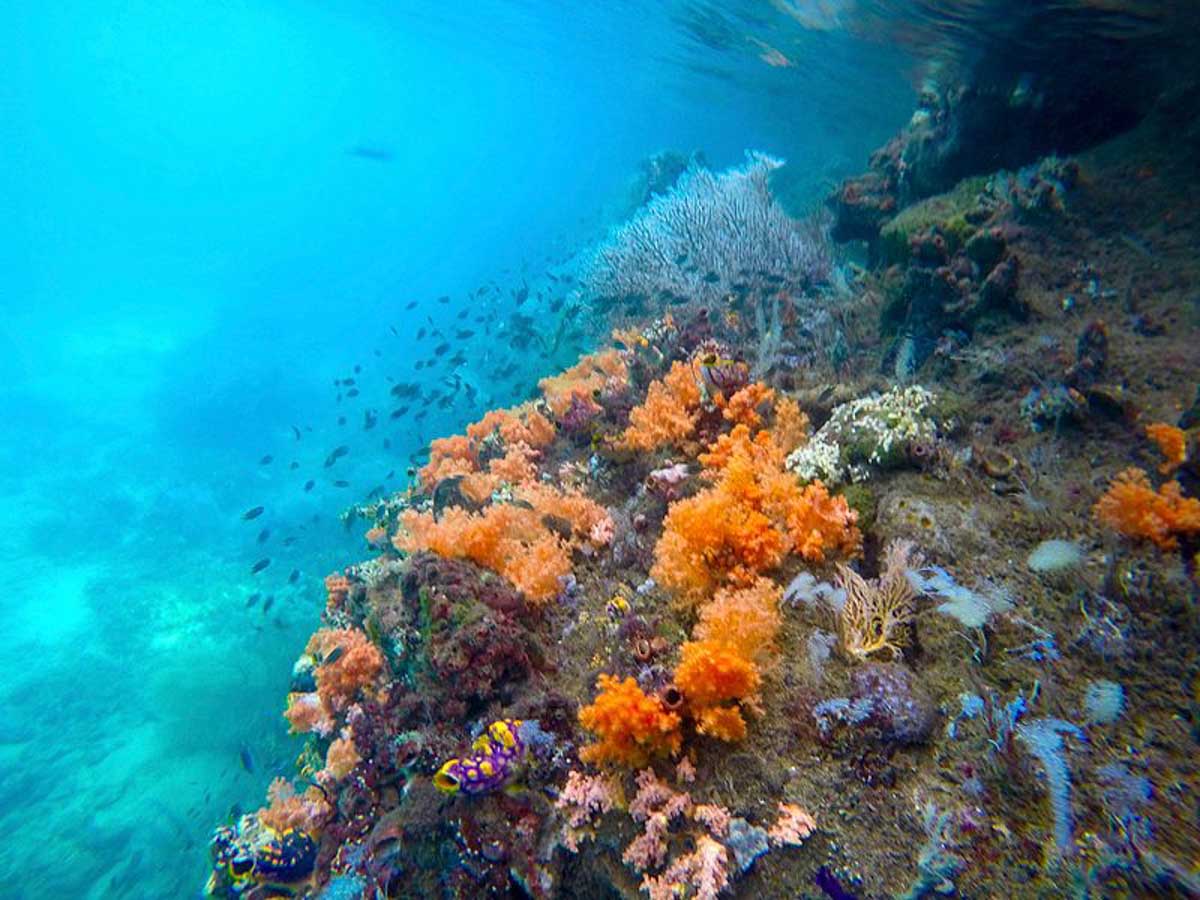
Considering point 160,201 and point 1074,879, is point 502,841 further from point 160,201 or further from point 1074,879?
point 160,201

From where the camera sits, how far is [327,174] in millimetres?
168000

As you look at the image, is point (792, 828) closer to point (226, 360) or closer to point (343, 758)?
point (343, 758)

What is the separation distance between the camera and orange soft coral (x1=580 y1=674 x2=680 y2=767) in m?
3.27

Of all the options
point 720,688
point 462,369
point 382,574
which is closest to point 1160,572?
point 720,688

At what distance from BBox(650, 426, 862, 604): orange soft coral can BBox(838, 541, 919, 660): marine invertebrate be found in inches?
20.4

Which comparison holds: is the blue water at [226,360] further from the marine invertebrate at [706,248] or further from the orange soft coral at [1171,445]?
the orange soft coral at [1171,445]

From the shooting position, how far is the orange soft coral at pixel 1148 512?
11.6 feet

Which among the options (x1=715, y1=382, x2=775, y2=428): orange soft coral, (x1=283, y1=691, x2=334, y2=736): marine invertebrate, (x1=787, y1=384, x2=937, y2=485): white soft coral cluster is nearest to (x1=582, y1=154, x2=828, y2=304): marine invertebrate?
(x1=715, y1=382, x2=775, y2=428): orange soft coral

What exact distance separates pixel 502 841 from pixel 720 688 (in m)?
1.74

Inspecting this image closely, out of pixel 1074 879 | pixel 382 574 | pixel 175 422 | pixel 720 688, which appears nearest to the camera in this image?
pixel 1074 879

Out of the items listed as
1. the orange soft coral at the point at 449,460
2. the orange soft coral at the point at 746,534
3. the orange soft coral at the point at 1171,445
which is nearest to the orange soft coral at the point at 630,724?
the orange soft coral at the point at 746,534

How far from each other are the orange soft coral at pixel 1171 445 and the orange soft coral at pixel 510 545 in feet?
15.4

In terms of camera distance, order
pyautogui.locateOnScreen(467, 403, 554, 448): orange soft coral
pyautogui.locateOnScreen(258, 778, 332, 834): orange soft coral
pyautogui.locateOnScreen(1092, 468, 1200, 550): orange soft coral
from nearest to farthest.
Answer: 1. pyautogui.locateOnScreen(1092, 468, 1200, 550): orange soft coral
2. pyautogui.locateOnScreen(258, 778, 332, 834): orange soft coral
3. pyautogui.locateOnScreen(467, 403, 554, 448): orange soft coral

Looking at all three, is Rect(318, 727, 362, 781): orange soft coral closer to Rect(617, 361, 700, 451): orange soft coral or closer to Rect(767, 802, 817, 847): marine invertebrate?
Rect(767, 802, 817, 847): marine invertebrate
